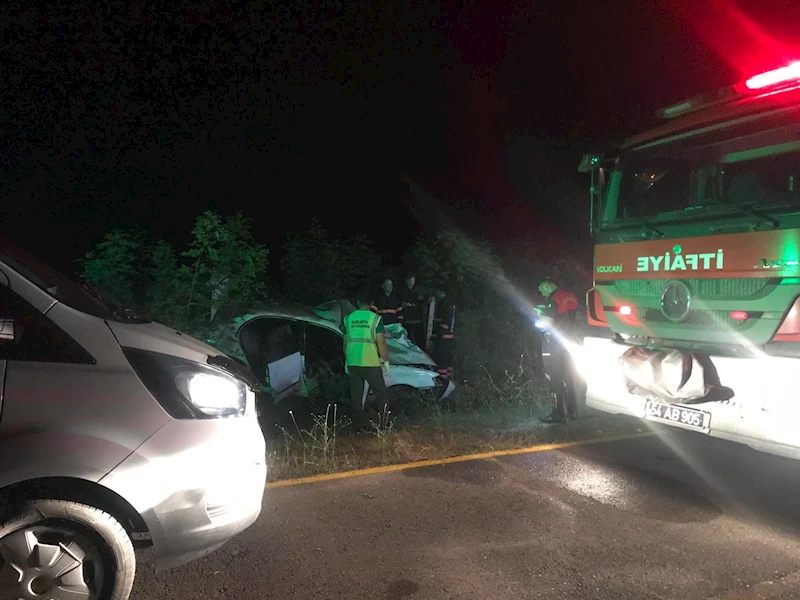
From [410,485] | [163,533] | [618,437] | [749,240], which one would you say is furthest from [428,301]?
[163,533]

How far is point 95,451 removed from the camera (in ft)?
8.74

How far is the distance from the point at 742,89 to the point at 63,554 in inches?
195

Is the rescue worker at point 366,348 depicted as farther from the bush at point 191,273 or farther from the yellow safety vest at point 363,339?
the bush at point 191,273

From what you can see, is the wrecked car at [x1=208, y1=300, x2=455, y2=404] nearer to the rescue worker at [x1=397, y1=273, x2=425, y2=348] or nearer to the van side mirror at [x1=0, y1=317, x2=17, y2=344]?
the rescue worker at [x1=397, y1=273, x2=425, y2=348]

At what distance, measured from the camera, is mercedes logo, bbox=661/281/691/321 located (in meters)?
4.87

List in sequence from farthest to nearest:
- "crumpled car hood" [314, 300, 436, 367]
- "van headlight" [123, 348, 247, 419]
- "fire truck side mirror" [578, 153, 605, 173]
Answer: "crumpled car hood" [314, 300, 436, 367] → "fire truck side mirror" [578, 153, 605, 173] → "van headlight" [123, 348, 247, 419]

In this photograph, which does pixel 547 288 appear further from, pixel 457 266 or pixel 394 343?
pixel 457 266

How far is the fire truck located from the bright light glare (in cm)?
319

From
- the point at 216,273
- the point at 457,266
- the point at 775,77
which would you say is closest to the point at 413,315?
the point at 216,273

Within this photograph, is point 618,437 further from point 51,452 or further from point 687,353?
point 51,452

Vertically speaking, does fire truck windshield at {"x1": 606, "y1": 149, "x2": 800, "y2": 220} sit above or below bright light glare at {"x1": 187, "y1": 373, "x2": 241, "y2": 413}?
above

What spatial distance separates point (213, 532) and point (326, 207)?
20.3 m

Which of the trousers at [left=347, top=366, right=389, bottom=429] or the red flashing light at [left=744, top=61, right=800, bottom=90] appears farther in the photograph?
the trousers at [left=347, top=366, right=389, bottom=429]

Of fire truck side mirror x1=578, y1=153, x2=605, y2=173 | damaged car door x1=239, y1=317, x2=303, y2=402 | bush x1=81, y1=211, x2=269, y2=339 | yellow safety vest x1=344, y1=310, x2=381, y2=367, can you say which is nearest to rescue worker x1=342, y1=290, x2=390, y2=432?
yellow safety vest x1=344, y1=310, x2=381, y2=367
